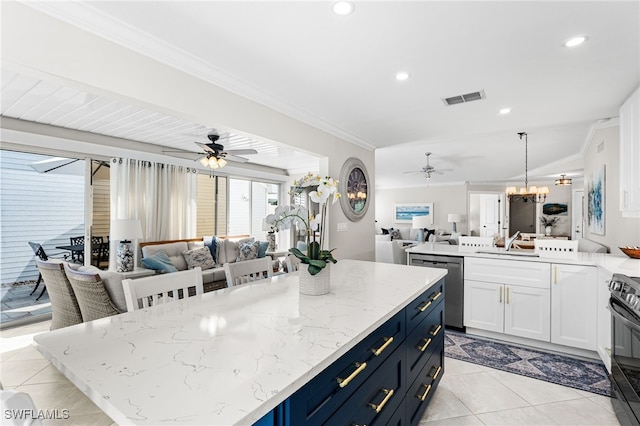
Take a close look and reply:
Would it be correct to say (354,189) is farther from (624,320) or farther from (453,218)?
(453,218)

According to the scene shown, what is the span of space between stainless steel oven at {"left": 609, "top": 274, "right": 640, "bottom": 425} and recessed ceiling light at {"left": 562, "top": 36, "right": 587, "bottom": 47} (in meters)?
1.41

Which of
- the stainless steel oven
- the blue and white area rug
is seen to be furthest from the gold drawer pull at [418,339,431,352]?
the blue and white area rug

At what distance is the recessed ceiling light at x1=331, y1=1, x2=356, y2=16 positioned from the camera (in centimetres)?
149

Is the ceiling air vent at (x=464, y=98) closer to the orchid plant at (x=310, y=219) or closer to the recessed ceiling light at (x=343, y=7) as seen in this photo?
the recessed ceiling light at (x=343, y=7)

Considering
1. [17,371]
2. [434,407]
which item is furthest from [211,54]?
[17,371]

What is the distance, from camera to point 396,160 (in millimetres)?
6965

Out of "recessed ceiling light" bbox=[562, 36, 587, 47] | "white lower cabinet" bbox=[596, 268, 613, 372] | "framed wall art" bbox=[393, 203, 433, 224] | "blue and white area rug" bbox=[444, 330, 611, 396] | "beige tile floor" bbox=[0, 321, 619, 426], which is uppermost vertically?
"recessed ceiling light" bbox=[562, 36, 587, 47]

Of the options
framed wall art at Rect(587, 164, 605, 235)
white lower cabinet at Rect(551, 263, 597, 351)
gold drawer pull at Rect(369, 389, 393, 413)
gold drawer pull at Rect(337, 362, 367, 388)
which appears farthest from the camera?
framed wall art at Rect(587, 164, 605, 235)

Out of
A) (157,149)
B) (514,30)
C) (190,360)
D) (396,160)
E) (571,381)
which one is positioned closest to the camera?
(190,360)

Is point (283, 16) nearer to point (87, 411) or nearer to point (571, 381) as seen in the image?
point (87, 411)

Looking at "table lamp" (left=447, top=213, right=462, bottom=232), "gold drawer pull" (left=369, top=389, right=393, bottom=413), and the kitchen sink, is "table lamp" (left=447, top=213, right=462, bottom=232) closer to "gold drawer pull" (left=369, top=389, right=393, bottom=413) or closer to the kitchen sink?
the kitchen sink

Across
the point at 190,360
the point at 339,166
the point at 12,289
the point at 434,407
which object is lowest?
the point at 434,407

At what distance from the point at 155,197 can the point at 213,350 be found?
489 centimetres

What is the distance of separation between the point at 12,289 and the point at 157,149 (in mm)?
2570
